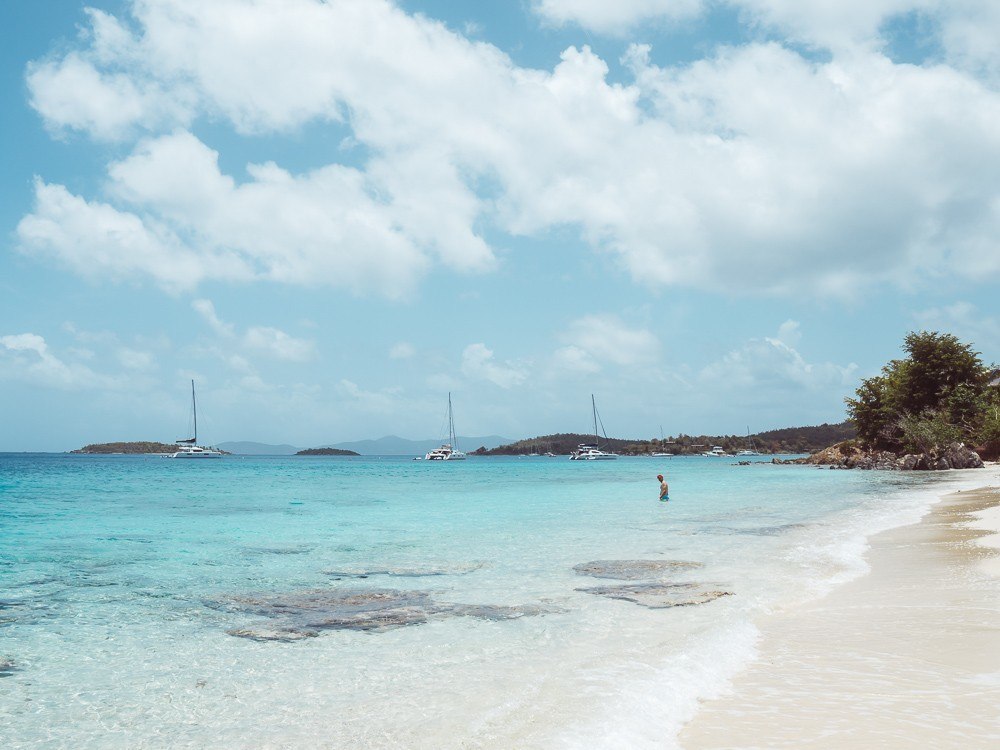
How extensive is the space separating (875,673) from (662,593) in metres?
4.43

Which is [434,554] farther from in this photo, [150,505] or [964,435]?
[964,435]

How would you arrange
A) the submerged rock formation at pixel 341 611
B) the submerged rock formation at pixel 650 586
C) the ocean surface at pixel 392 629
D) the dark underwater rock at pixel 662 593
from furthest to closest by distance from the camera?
the submerged rock formation at pixel 650 586, the dark underwater rock at pixel 662 593, the submerged rock formation at pixel 341 611, the ocean surface at pixel 392 629

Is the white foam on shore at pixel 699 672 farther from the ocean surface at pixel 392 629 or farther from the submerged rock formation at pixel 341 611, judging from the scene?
the submerged rock formation at pixel 341 611

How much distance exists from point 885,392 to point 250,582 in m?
65.3

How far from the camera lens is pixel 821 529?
18.2 metres

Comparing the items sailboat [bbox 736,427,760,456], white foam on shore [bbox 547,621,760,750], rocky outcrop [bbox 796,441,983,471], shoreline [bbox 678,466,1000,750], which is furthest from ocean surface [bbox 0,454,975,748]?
sailboat [bbox 736,427,760,456]

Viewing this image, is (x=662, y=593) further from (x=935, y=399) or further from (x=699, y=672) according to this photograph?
(x=935, y=399)

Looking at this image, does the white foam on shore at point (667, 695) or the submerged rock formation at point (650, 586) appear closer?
the white foam on shore at point (667, 695)

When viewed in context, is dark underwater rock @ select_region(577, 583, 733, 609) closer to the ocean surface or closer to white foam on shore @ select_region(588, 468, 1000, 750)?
the ocean surface

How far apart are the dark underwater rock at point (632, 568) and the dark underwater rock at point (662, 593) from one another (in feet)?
2.61

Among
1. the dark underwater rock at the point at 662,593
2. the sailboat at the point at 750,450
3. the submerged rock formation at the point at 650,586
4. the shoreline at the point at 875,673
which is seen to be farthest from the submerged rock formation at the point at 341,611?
the sailboat at the point at 750,450

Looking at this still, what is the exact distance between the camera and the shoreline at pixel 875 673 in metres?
4.64

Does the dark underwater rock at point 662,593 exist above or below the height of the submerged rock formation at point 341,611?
below

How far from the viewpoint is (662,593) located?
10148mm
